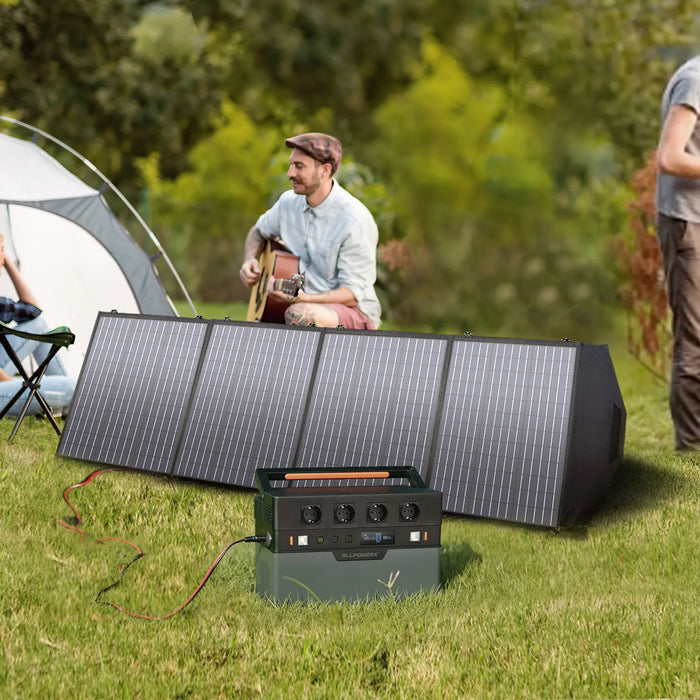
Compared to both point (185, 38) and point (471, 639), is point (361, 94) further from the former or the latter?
point (471, 639)

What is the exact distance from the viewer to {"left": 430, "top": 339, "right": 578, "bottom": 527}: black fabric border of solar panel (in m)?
3.43

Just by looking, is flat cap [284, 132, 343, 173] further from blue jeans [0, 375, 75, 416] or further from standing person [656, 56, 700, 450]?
blue jeans [0, 375, 75, 416]

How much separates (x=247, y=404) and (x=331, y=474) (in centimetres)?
119

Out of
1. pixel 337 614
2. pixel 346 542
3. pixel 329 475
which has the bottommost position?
pixel 337 614

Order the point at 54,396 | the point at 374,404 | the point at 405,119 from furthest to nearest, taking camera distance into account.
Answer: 1. the point at 405,119
2. the point at 54,396
3. the point at 374,404

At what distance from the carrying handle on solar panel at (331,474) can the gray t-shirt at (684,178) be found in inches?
79.5

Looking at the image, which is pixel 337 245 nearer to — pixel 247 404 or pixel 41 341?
pixel 247 404

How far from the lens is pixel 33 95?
1242 centimetres

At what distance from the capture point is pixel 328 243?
4660 millimetres

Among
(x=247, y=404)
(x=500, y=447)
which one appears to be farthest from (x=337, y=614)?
(x=247, y=404)

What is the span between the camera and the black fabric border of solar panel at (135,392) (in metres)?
4.21

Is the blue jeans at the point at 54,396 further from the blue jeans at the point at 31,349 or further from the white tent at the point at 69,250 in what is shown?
the white tent at the point at 69,250

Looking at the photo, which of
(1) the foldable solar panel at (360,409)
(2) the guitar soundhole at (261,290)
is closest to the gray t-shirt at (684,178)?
(1) the foldable solar panel at (360,409)

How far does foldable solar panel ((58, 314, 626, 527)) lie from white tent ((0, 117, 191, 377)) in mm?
1635
